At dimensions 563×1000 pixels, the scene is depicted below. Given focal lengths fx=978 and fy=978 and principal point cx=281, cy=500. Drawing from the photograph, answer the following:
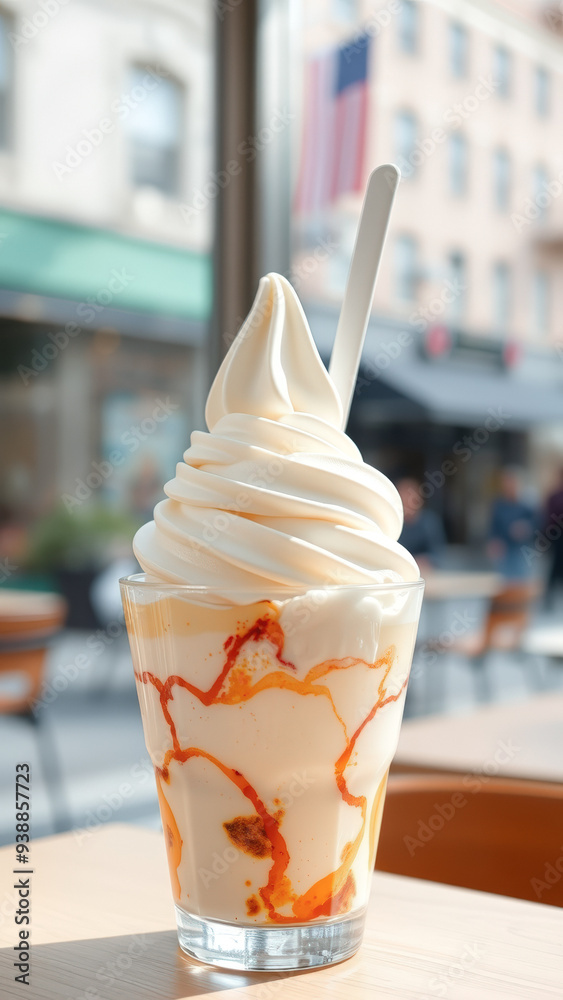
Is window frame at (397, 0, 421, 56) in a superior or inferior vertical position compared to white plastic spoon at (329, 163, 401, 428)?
superior

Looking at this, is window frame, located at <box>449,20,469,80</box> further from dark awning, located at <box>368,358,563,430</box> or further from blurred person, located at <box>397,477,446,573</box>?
blurred person, located at <box>397,477,446,573</box>

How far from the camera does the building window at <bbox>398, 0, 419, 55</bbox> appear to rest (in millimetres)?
3334

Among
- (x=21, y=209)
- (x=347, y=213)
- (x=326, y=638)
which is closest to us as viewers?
(x=326, y=638)

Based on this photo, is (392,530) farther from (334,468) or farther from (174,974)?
(174,974)

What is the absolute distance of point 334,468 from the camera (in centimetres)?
61

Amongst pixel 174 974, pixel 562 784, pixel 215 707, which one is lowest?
pixel 562 784

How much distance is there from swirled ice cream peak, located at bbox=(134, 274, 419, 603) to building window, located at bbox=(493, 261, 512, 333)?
2.89 meters

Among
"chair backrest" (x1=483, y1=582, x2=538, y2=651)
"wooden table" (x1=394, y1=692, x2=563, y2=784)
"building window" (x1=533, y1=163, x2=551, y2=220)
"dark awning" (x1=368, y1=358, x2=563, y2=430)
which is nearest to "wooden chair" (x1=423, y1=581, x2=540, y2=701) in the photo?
"chair backrest" (x1=483, y1=582, x2=538, y2=651)

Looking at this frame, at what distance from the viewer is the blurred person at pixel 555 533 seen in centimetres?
342

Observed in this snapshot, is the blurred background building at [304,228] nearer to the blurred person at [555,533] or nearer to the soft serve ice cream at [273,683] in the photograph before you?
the blurred person at [555,533]

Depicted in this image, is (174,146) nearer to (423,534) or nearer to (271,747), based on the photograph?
(423,534)

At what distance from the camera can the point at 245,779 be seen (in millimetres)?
538

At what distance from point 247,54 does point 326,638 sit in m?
2.32

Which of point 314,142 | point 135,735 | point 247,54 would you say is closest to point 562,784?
point 247,54
